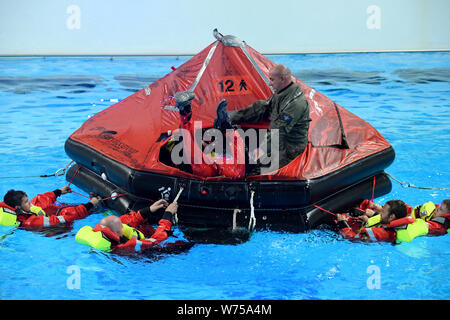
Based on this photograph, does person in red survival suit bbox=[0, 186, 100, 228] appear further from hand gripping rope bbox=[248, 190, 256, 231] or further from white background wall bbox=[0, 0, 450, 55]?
white background wall bbox=[0, 0, 450, 55]

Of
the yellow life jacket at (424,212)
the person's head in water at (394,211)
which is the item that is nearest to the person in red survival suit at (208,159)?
the person's head in water at (394,211)

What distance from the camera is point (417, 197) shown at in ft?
13.4

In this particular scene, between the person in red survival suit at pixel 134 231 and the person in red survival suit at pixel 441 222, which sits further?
the person in red survival suit at pixel 441 222

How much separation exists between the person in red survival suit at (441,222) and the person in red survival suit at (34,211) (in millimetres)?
2341

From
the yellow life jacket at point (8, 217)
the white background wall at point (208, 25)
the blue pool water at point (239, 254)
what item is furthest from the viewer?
the white background wall at point (208, 25)

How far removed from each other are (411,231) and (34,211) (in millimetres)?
2533

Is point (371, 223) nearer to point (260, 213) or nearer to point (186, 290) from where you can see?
point (260, 213)

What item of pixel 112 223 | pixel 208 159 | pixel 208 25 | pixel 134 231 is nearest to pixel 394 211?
pixel 208 159

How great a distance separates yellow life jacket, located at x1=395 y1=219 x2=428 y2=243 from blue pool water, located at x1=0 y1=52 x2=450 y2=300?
0.34 feet

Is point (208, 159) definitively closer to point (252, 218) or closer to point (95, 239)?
point (252, 218)

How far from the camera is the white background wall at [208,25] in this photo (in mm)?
11250

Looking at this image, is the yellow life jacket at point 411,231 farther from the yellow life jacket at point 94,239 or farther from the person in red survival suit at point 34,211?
the person in red survival suit at point 34,211

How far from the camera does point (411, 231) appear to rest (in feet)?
9.96
